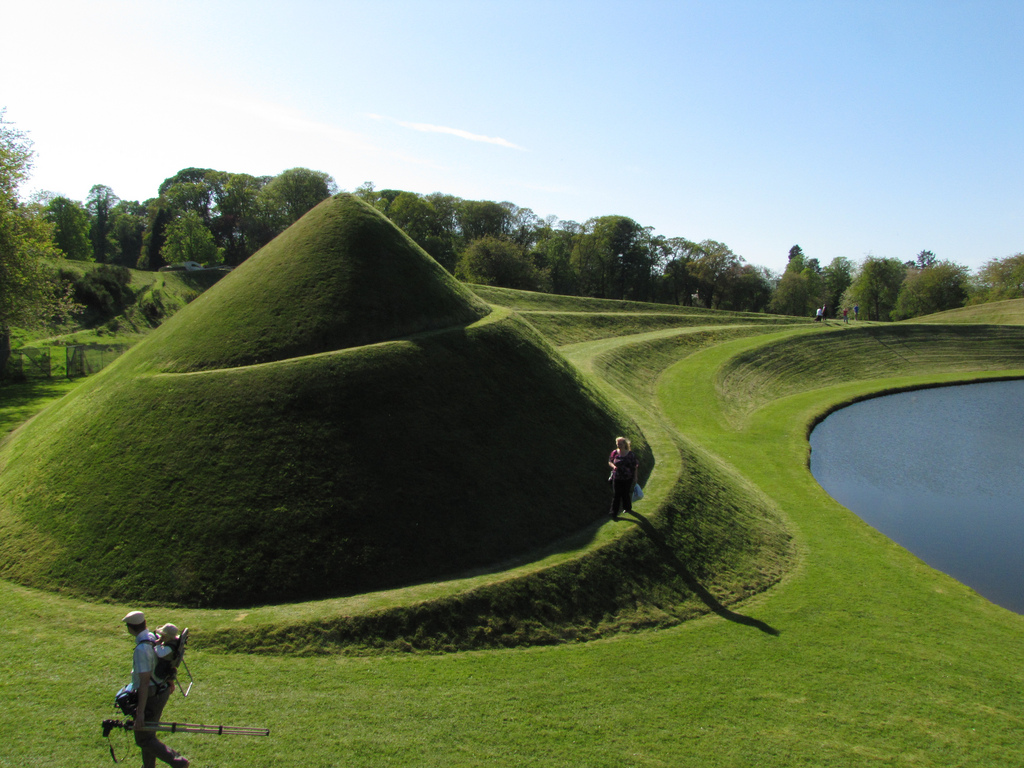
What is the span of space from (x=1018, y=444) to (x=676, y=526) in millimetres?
36636

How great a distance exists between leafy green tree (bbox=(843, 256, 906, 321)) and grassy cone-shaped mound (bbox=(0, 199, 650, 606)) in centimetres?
10678

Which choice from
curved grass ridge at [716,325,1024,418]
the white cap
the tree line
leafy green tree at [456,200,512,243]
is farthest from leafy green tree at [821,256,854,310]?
the white cap

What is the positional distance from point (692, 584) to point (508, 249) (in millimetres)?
76334

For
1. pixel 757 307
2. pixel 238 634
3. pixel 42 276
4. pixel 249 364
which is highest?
pixel 757 307

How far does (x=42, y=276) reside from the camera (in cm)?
4106

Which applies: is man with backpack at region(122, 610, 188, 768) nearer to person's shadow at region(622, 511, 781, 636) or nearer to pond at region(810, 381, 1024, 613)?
person's shadow at region(622, 511, 781, 636)

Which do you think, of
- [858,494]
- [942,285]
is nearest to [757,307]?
[942,285]

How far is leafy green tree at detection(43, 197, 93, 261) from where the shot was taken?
86125mm

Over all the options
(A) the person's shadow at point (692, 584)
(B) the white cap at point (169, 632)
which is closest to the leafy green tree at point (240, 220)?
(A) the person's shadow at point (692, 584)

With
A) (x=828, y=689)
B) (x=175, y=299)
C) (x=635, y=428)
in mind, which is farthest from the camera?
(x=175, y=299)

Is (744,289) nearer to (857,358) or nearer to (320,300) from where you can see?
(857,358)

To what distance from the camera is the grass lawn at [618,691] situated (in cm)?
1015

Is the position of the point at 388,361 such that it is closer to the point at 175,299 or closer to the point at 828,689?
the point at 828,689

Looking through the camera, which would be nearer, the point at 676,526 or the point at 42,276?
the point at 676,526
